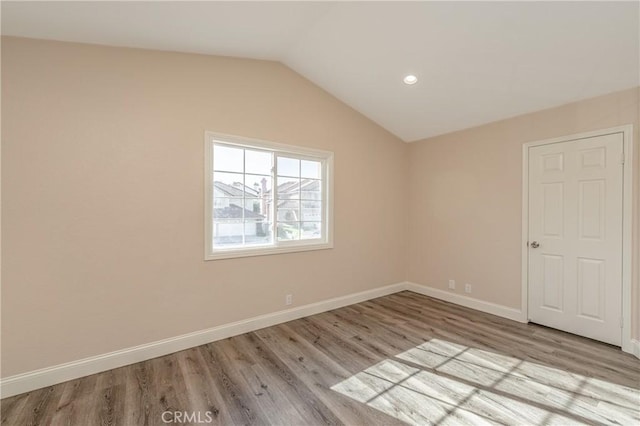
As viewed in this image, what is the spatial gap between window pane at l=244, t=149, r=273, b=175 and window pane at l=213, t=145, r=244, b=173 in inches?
2.4

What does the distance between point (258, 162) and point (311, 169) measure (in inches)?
29.5

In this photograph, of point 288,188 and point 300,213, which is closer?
point 288,188

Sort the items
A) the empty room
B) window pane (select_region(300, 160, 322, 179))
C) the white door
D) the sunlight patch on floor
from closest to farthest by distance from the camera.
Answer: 1. the sunlight patch on floor
2. the empty room
3. the white door
4. window pane (select_region(300, 160, 322, 179))

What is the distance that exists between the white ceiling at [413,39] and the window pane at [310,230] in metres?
1.83

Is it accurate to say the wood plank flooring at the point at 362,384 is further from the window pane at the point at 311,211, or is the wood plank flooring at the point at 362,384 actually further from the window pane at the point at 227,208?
the window pane at the point at 311,211

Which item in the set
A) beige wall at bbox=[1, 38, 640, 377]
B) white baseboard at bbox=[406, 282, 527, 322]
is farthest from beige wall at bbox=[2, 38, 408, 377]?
white baseboard at bbox=[406, 282, 527, 322]

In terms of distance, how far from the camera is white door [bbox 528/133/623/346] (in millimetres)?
2650

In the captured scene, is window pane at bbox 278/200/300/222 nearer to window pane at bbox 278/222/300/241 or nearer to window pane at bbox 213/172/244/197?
window pane at bbox 278/222/300/241

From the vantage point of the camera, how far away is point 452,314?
349 cm

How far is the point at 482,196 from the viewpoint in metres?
3.63

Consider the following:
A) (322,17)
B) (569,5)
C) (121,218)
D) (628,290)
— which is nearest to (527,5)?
(569,5)

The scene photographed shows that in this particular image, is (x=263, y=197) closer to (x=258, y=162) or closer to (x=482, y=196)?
(x=258, y=162)

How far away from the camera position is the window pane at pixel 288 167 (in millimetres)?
3318

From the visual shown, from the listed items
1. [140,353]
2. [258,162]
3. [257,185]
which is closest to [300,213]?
[257,185]
